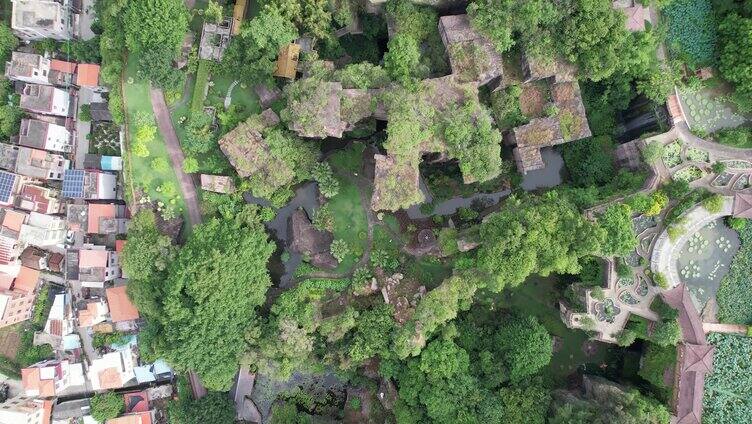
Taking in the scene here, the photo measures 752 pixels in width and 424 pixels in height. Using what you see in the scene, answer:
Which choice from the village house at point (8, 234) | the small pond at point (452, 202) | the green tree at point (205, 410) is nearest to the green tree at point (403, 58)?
the small pond at point (452, 202)

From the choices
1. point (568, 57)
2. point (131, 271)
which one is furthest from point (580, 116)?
point (131, 271)

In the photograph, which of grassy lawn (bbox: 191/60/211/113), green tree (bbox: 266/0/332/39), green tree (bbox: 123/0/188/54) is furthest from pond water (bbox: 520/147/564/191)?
green tree (bbox: 123/0/188/54)

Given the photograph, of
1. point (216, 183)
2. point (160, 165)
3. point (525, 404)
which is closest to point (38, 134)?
point (160, 165)

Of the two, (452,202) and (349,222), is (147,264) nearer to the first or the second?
(349,222)

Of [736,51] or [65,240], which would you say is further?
[65,240]

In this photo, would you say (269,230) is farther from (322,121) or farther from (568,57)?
(568,57)

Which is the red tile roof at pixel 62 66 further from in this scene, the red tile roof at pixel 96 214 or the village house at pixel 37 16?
the red tile roof at pixel 96 214
